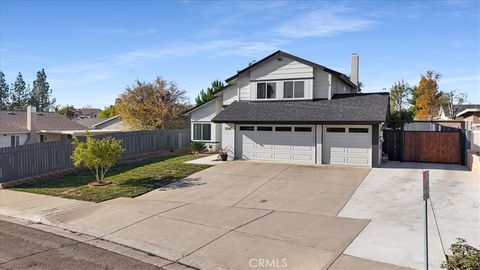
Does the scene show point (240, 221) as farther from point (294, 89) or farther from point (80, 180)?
point (294, 89)

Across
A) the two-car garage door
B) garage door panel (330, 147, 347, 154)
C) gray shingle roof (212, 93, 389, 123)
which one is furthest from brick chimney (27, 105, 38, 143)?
garage door panel (330, 147, 347, 154)

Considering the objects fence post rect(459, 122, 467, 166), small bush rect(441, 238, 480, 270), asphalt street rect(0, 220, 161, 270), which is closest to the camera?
small bush rect(441, 238, 480, 270)

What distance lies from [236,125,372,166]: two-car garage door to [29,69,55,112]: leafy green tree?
10128 centimetres

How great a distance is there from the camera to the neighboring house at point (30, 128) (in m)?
33.2

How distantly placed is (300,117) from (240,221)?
10.7 m

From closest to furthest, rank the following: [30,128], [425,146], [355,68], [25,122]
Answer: [425,146]
[355,68]
[30,128]
[25,122]

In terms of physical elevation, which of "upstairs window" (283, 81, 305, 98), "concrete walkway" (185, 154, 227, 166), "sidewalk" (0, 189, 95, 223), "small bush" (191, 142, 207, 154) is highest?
"upstairs window" (283, 81, 305, 98)

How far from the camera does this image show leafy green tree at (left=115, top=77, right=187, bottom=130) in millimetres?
39562

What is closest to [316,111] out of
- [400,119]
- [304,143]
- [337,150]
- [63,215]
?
[304,143]

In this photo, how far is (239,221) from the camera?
36.0 ft

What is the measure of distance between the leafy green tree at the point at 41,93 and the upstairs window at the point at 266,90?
100298 mm

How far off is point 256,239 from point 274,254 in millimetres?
1074

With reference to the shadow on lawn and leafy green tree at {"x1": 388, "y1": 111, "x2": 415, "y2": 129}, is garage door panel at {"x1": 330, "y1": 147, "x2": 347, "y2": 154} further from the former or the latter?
the shadow on lawn

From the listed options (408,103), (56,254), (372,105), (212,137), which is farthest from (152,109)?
(408,103)
